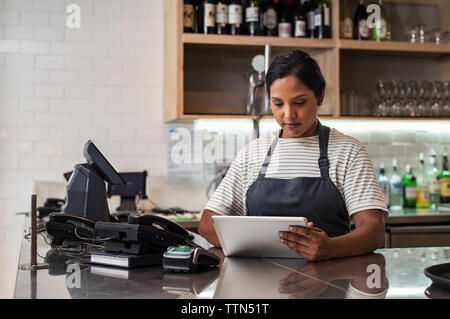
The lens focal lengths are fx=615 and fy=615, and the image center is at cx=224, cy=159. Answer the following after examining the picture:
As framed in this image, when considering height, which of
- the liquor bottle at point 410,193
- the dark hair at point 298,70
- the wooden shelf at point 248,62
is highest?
the wooden shelf at point 248,62

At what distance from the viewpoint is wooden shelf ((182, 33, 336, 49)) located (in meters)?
4.16

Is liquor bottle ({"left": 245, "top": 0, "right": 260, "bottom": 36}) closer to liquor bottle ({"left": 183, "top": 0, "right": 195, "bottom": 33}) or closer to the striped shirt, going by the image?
liquor bottle ({"left": 183, "top": 0, "right": 195, "bottom": 33})

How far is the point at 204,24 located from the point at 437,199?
2208 mm

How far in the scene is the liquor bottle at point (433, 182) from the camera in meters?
4.71

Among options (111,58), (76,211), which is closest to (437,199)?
(111,58)

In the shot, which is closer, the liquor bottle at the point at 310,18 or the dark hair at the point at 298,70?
the dark hair at the point at 298,70

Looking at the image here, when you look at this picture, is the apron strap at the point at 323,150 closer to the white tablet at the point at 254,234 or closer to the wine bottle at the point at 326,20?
the white tablet at the point at 254,234

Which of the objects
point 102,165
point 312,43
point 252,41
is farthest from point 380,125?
point 102,165

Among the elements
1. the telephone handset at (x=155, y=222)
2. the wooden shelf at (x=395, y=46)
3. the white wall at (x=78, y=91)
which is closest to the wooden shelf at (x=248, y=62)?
the wooden shelf at (x=395, y=46)

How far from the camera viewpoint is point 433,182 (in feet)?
15.7

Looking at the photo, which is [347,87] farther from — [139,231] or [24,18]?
[139,231]

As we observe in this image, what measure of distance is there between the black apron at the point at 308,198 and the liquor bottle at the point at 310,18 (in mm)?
2182

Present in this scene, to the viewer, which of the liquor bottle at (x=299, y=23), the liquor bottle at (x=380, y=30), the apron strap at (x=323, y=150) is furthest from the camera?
the liquor bottle at (x=380, y=30)

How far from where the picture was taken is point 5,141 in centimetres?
438
